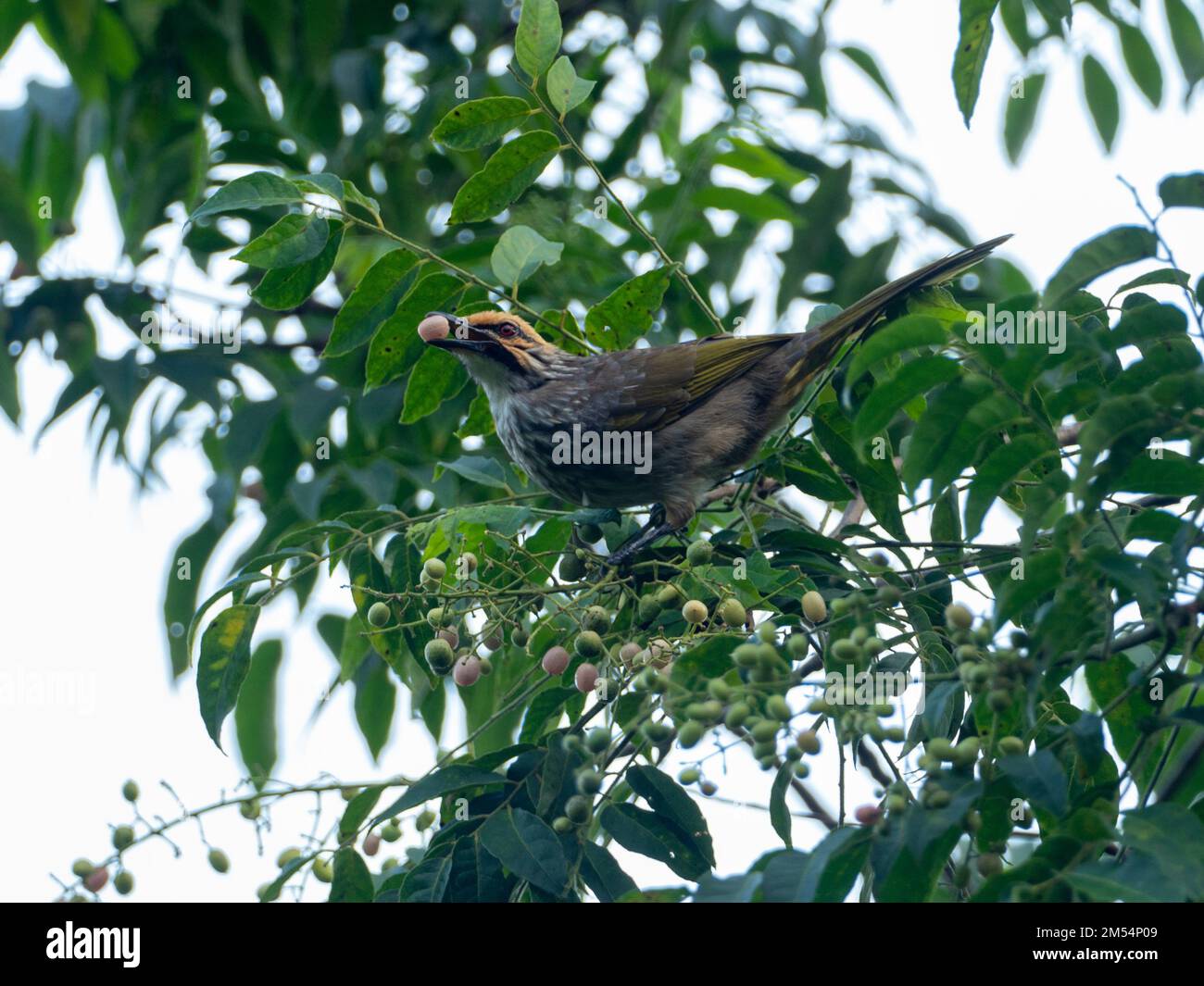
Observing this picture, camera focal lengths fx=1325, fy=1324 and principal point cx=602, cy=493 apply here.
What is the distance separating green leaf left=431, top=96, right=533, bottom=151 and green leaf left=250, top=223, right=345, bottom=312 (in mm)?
379

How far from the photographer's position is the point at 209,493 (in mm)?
5375

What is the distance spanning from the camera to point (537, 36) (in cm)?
349

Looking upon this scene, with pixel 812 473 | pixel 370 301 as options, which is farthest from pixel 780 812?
pixel 370 301

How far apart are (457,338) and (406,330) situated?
18.1 inches

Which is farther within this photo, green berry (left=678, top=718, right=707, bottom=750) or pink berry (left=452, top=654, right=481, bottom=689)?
pink berry (left=452, top=654, right=481, bottom=689)

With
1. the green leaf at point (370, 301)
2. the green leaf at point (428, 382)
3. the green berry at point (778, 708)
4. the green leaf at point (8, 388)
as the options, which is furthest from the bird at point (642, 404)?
the green leaf at point (8, 388)

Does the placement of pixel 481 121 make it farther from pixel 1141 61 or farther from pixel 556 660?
pixel 1141 61

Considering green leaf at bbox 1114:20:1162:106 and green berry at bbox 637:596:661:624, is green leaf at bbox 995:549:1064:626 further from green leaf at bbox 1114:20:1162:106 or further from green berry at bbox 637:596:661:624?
green leaf at bbox 1114:20:1162:106

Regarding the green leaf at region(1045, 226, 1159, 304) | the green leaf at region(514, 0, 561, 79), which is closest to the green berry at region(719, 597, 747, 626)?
the green leaf at region(1045, 226, 1159, 304)

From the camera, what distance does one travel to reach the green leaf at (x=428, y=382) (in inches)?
150

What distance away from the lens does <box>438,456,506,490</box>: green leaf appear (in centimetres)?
365

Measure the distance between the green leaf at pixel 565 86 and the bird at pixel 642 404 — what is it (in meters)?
0.81

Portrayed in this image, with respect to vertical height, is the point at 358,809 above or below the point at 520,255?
below
